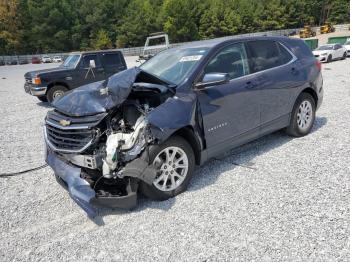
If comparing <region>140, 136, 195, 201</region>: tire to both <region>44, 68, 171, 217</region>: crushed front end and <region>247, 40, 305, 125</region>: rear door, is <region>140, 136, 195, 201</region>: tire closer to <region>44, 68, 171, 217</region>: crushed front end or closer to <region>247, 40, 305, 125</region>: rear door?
<region>44, 68, 171, 217</region>: crushed front end

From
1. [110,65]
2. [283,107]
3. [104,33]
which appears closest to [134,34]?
[104,33]

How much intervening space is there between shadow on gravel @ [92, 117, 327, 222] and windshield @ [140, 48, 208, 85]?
131cm

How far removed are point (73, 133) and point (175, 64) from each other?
68.1 inches

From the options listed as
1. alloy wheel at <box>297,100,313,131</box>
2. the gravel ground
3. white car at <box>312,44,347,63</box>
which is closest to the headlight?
the gravel ground

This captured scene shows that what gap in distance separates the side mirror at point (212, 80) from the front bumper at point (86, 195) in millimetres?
1451

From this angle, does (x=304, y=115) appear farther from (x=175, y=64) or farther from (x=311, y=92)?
(x=175, y=64)

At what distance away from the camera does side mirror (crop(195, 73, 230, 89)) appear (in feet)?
12.3

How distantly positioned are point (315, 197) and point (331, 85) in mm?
8743

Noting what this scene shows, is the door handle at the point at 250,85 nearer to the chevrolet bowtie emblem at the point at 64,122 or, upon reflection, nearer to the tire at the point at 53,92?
the chevrolet bowtie emblem at the point at 64,122

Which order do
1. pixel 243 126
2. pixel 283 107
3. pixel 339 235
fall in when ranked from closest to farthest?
pixel 339 235
pixel 243 126
pixel 283 107

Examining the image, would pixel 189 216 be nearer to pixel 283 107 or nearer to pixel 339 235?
pixel 339 235

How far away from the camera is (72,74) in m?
10.5

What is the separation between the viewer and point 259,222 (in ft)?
10.3

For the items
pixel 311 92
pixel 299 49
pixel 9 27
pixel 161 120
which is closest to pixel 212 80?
pixel 161 120
